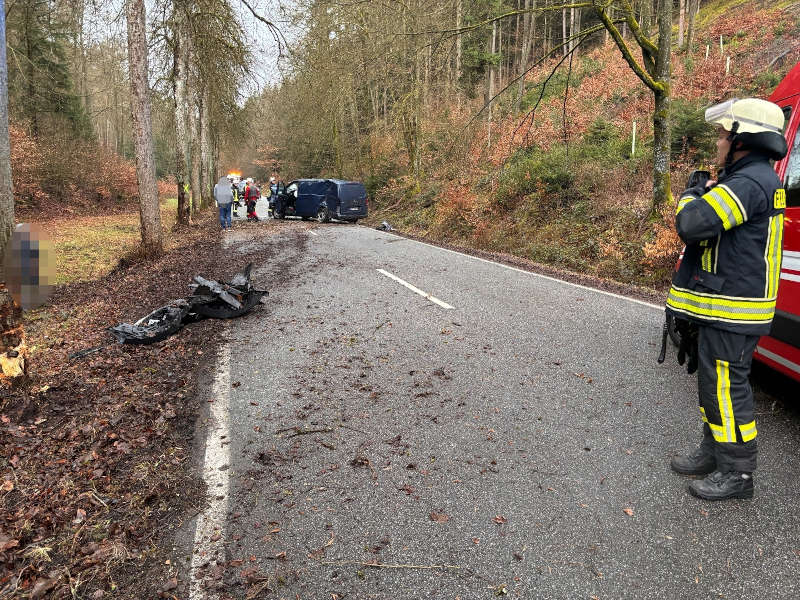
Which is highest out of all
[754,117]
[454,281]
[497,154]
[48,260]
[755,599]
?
[497,154]

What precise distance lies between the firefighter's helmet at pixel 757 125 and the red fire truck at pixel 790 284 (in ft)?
3.78

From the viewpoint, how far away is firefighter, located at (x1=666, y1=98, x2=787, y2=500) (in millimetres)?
2596

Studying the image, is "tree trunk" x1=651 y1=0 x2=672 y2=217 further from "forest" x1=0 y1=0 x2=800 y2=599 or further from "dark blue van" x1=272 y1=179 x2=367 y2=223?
"dark blue van" x1=272 y1=179 x2=367 y2=223

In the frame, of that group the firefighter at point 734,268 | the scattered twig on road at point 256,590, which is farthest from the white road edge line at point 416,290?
the scattered twig on road at point 256,590

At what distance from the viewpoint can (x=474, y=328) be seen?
609 cm

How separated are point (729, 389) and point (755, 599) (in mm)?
1097

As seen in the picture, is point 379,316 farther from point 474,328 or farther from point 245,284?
point 245,284

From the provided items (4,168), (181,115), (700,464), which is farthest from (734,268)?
(181,115)

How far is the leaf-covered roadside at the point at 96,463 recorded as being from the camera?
237cm

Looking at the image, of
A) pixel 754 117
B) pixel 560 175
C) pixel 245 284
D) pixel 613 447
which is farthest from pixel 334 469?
pixel 560 175

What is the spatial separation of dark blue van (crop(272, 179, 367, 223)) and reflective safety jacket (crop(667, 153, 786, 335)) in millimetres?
20334

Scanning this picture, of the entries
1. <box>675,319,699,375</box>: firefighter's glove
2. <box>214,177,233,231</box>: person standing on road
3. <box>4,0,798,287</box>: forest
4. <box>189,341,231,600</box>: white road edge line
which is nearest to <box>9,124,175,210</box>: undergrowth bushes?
<box>4,0,798,287</box>: forest

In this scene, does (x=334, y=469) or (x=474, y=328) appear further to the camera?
(x=474, y=328)

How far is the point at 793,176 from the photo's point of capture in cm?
360
